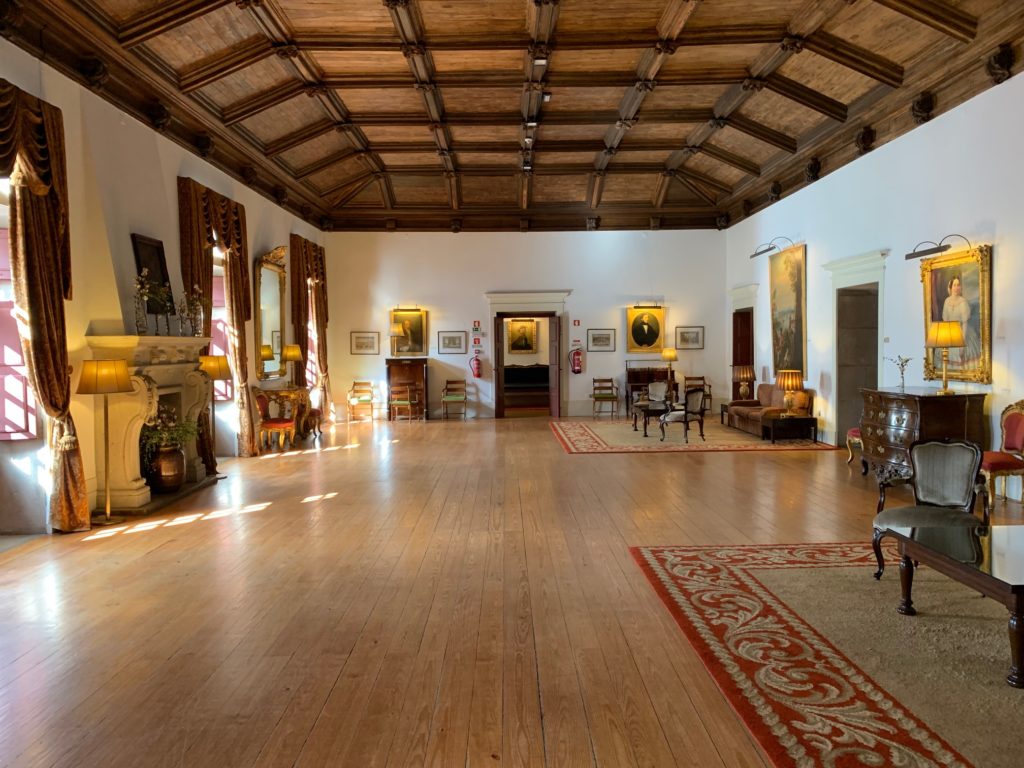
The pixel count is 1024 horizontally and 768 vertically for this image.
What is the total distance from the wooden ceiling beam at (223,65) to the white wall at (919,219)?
8.33m

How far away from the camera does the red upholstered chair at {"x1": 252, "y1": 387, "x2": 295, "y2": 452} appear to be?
11.3 metres

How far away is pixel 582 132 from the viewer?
1301 cm

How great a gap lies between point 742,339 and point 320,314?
9575 mm

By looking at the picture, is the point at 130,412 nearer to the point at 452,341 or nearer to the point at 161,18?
the point at 161,18

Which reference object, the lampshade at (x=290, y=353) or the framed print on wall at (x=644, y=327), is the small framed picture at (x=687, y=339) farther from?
the lampshade at (x=290, y=353)

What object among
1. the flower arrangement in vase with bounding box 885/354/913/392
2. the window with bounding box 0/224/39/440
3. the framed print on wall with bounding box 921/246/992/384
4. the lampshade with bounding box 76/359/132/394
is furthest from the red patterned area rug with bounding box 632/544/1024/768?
the window with bounding box 0/224/39/440

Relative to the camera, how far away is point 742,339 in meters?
15.8

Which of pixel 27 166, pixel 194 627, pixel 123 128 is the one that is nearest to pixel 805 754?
pixel 194 627

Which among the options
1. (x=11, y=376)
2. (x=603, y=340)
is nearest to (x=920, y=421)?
(x=11, y=376)

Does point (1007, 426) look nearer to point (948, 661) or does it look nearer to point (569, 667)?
point (948, 661)

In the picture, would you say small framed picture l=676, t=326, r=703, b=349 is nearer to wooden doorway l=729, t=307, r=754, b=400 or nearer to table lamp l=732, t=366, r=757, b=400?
wooden doorway l=729, t=307, r=754, b=400

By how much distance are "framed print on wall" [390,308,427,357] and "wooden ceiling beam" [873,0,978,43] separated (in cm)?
1136

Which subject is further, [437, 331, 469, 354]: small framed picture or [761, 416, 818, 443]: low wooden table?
[437, 331, 469, 354]: small framed picture

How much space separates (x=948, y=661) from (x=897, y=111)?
321 inches
